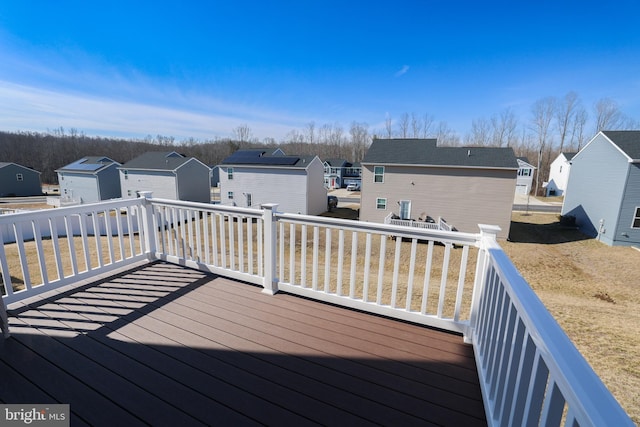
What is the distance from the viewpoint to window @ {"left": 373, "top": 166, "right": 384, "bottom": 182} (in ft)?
52.5

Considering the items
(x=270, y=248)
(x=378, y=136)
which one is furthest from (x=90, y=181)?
(x=378, y=136)

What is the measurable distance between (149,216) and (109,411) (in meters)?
2.66

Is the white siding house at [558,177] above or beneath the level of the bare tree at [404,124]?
beneath

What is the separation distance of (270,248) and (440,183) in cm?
1387

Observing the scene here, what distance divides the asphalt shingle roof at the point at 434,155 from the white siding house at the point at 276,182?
444cm

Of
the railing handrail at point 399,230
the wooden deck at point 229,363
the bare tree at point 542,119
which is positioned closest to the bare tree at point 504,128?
the bare tree at point 542,119

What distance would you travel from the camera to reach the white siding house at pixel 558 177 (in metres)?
26.2

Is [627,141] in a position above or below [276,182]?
above

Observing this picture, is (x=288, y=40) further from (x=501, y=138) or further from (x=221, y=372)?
(x=501, y=138)

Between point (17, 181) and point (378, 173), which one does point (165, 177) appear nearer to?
point (378, 173)

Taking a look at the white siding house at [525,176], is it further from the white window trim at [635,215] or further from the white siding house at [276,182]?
the white siding house at [276,182]

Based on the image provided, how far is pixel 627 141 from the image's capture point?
1257 centimetres

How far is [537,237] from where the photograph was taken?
14.2 metres

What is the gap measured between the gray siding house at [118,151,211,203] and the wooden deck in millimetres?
19555
